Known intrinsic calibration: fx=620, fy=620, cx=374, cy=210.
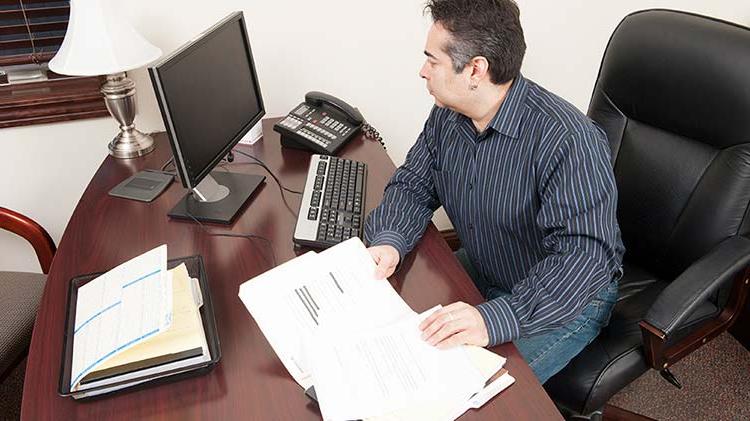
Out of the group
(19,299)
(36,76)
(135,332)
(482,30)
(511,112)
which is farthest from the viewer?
(36,76)

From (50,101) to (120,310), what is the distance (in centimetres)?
100

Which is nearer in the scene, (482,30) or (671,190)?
(482,30)

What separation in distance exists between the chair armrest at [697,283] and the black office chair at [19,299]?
1.40m

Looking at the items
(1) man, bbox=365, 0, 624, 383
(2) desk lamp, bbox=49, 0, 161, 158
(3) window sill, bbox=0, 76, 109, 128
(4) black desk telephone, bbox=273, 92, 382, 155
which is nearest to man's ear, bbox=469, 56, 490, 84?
(1) man, bbox=365, 0, 624, 383

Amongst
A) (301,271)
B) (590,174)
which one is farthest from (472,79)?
(301,271)

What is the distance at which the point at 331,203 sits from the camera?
54.4 inches

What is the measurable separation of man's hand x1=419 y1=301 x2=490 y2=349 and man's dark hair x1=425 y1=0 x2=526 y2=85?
47 cm

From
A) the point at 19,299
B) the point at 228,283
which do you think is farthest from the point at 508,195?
the point at 19,299

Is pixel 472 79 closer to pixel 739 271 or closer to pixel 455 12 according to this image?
pixel 455 12

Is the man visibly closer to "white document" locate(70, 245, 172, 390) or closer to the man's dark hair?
the man's dark hair

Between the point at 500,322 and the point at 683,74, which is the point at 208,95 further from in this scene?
the point at 683,74

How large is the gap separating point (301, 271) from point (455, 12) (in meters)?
0.56

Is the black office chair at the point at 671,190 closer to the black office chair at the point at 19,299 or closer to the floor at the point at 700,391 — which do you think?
the floor at the point at 700,391

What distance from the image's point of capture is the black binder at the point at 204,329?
0.96 meters
